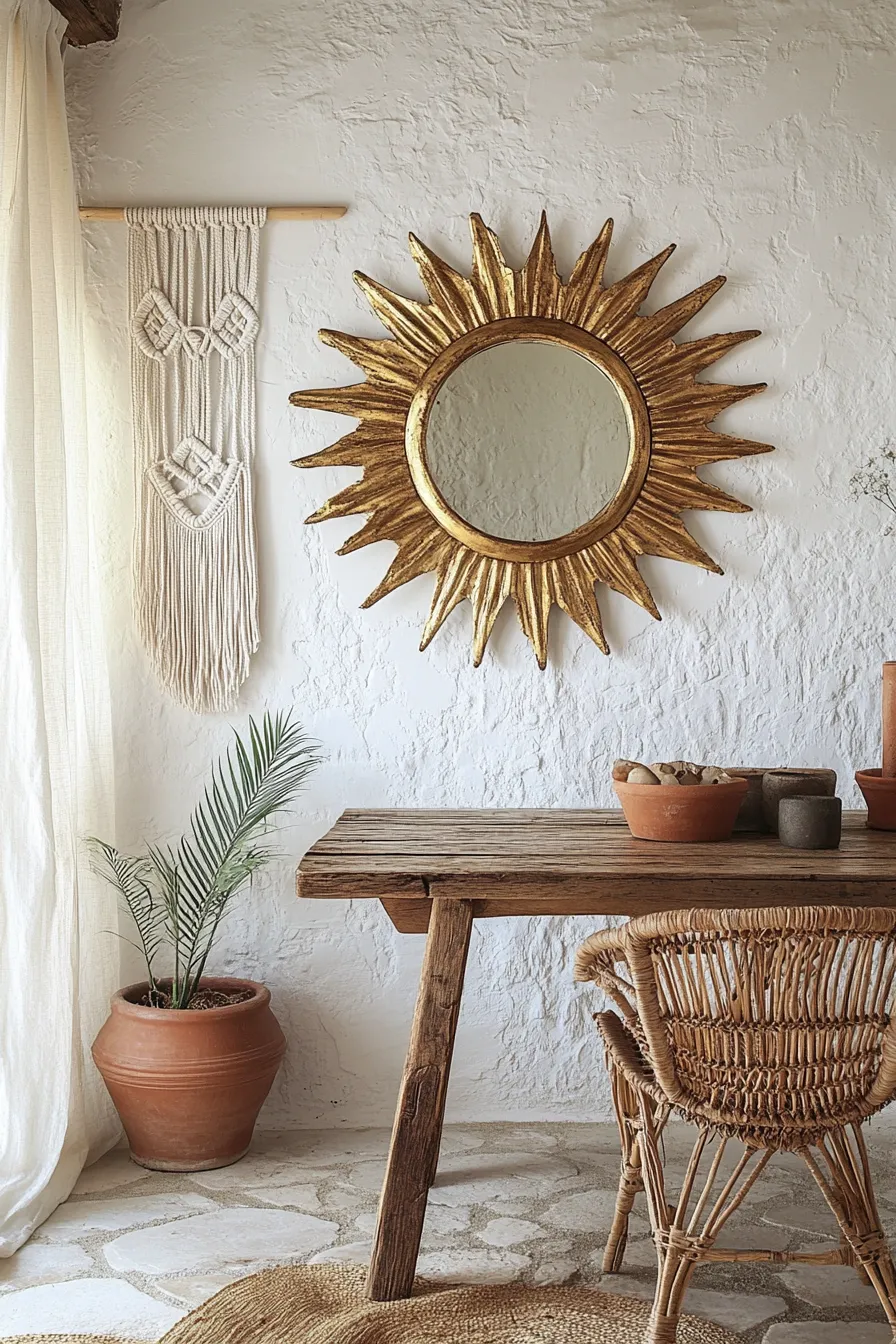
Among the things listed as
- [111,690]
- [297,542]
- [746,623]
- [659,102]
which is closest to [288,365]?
[297,542]

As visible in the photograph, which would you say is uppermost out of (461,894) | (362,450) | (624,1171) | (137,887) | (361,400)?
(361,400)

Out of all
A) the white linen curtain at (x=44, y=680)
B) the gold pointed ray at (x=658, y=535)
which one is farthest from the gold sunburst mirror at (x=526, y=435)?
the white linen curtain at (x=44, y=680)

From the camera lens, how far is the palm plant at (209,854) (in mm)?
2771

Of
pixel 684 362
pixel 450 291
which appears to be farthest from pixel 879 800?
pixel 450 291

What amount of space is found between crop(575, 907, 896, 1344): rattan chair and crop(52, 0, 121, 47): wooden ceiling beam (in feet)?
7.64

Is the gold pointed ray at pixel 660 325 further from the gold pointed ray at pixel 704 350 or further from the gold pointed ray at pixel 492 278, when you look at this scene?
the gold pointed ray at pixel 492 278

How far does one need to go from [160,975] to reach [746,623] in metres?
1.63

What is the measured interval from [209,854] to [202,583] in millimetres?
645

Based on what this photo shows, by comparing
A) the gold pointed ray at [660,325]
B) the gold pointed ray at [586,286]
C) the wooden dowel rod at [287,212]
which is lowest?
the gold pointed ray at [660,325]

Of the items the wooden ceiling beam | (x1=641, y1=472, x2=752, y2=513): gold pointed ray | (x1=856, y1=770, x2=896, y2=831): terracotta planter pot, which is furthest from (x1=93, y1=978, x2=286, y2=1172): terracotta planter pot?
the wooden ceiling beam

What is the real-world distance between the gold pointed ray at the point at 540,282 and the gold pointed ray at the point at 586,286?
0.03 meters

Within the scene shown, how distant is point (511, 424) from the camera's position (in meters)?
2.92

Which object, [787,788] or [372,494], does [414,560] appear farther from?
[787,788]

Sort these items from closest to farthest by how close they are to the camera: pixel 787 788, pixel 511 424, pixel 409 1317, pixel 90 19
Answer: pixel 409 1317 → pixel 787 788 → pixel 90 19 → pixel 511 424
